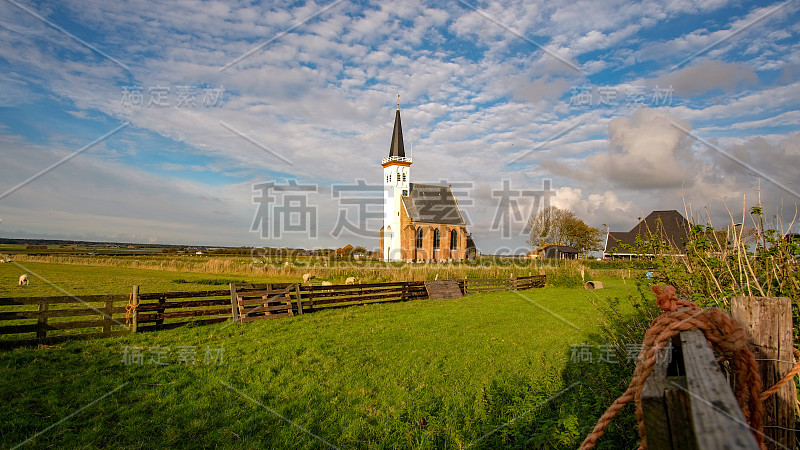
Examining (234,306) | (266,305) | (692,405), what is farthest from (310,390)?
(266,305)

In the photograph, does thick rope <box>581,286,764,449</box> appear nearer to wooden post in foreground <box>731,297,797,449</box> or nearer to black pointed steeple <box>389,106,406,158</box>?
wooden post in foreground <box>731,297,797,449</box>

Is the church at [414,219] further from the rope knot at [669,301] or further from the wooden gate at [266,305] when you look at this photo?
the rope knot at [669,301]

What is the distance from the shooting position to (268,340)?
34.6ft

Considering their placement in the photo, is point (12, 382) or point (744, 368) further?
point (12, 382)

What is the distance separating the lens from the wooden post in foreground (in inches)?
70.7

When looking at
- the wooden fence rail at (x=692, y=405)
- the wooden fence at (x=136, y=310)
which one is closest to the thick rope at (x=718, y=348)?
the wooden fence rail at (x=692, y=405)

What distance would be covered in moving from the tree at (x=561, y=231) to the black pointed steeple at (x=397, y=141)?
24479 millimetres

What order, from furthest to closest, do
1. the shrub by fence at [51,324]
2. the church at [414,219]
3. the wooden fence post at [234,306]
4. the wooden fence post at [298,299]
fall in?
the church at [414,219] < the wooden fence post at [298,299] < the wooden fence post at [234,306] < the shrub by fence at [51,324]

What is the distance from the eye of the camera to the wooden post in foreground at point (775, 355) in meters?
1.80

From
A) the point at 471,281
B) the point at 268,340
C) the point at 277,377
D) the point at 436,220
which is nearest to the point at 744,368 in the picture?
the point at 277,377

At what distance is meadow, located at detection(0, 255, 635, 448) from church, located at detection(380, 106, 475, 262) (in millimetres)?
40917

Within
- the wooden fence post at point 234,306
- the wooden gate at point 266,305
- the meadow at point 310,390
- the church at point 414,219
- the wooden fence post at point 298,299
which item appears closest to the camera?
the meadow at point 310,390

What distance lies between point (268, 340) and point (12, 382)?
16.3ft

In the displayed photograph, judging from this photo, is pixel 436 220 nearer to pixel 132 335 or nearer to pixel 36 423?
pixel 132 335
